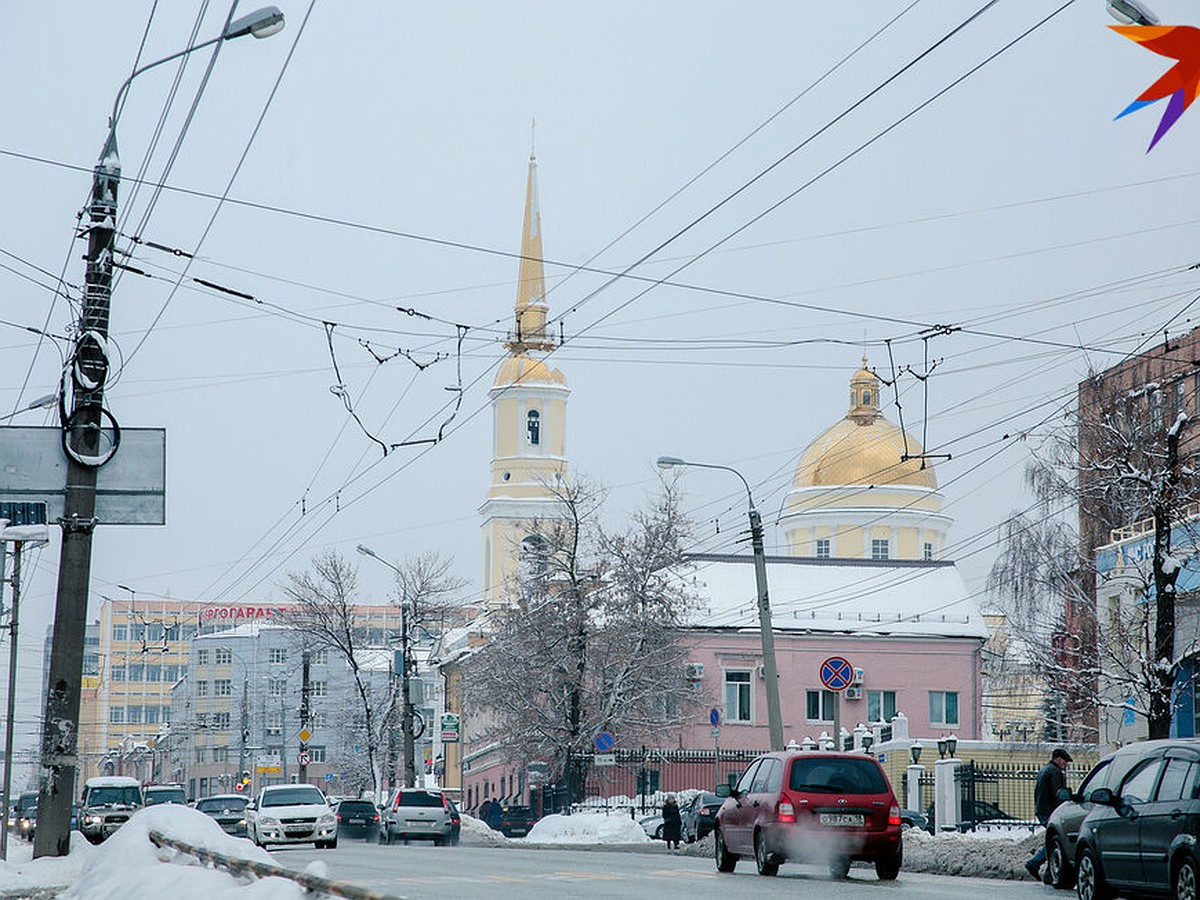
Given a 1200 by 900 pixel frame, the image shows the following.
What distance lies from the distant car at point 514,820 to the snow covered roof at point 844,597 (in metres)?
13.9

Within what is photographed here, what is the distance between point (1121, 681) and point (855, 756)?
16990mm

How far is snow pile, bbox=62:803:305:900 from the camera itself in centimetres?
1365

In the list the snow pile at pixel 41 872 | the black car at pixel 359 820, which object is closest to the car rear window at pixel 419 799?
the black car at pixel 359 820

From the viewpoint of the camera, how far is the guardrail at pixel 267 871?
11234mm

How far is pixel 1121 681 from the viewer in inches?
1476

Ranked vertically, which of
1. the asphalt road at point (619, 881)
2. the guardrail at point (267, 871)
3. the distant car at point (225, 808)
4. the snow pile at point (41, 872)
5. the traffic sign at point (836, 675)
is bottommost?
the asphalt road at point (619, 881)

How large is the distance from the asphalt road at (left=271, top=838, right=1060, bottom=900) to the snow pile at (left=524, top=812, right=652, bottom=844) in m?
15.3

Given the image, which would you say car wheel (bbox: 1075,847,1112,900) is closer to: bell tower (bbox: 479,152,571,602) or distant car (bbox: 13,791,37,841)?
distant car (bbox: 13,791,37,841)

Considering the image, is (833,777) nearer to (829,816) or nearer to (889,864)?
(829,816)

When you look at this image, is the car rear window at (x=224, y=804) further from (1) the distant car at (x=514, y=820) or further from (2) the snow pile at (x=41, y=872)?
(2) the snow pile at (x=41, y=872)

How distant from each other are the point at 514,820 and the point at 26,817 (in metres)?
16.7

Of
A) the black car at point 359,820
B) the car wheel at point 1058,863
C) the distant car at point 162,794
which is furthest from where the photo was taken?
the distant car at point 162,794

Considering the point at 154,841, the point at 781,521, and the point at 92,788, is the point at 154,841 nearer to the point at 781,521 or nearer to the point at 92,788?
the point at 92,788

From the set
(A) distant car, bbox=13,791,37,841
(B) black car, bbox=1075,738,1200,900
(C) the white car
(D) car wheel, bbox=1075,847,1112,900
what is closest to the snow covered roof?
(A) distant car, bbox=13,791,37,841
